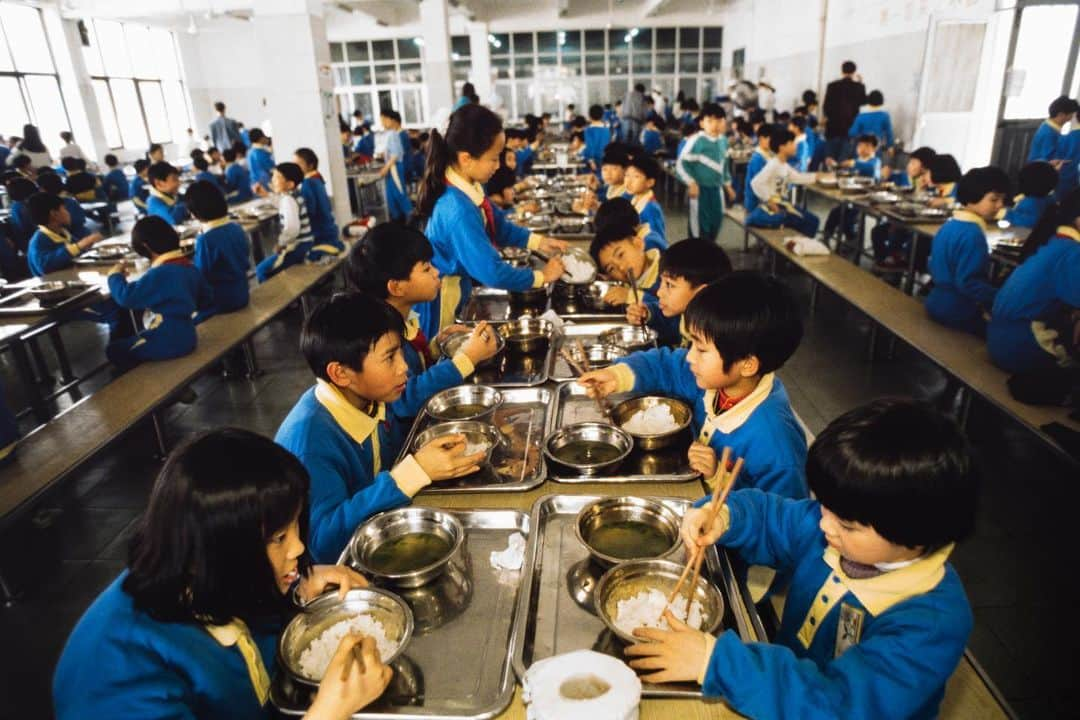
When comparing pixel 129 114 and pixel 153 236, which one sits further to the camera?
pixel 129 114

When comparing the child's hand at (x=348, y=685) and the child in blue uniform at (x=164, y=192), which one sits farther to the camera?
the child in blue uniform at (x=164, y=192)

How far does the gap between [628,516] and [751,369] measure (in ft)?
1.85

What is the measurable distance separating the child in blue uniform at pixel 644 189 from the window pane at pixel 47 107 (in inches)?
558

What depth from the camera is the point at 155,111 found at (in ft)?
61.0

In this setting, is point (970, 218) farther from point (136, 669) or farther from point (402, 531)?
point (136, 669)

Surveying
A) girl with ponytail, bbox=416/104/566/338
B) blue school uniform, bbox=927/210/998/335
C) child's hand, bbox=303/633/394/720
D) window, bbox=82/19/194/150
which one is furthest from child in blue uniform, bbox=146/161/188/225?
window, bbox=82/19/194/150

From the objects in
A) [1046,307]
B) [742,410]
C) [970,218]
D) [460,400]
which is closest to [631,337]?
[460,400]

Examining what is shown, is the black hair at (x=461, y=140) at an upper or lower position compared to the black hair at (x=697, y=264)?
upper

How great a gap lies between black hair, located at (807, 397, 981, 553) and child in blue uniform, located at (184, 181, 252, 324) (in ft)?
16.2

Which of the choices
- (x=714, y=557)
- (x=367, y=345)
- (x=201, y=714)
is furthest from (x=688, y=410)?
(x=201, y=714)

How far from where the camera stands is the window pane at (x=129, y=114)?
17.0 meters

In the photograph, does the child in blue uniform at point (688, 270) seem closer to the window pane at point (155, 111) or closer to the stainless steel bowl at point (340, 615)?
the stainless steel bowl at point (340, 615)

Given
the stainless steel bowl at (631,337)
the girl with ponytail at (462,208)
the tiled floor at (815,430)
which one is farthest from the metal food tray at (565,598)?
the girl with ponytail at (462,208)

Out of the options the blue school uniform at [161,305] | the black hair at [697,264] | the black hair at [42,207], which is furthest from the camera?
the black hair at [42,207]
